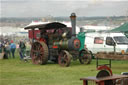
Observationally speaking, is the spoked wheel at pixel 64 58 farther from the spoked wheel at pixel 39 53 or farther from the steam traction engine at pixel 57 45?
the spoked wheel at pixel 39 53

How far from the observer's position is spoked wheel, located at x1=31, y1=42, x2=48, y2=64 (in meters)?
16.8

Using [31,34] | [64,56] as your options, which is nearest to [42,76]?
[64,56]

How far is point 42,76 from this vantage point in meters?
12.0

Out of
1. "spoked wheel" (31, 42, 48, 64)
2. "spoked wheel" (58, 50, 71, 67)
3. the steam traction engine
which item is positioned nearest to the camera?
"spoked wheel" (58, 50, 71, 67)

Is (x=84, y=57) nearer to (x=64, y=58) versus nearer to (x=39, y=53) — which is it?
(x=64, y=58)

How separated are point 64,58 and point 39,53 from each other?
5.44ft

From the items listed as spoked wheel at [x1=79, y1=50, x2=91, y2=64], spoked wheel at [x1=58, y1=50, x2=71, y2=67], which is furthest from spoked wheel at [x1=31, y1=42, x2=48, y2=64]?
spoked wheel at [x1=79, y1=50, x2=91, y2=64]

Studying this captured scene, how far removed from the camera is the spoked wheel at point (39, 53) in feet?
55.0

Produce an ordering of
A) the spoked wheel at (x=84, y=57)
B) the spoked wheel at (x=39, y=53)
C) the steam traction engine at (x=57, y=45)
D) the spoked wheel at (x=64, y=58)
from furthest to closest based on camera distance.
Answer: the spoked wheel at (x=84, y=57)
the spoked wheel at (x=39, y=53)
the steam traction engine at (x=57, y=45)
the spoked wheel at (x=64, y=58)

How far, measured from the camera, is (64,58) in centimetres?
1616

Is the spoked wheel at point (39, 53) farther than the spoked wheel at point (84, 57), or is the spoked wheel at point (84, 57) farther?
the spoked wheel at point (84, 57)

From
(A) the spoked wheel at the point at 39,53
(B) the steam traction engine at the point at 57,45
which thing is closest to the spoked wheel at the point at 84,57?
(B) the steam traction engine at the point at 57,45

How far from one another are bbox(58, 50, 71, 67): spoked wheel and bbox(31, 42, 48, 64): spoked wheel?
0.82 meters

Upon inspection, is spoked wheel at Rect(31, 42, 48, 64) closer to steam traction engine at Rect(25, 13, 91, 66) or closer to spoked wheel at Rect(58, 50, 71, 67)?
steam traction engine at Rect(25, 13, 91, 66)
